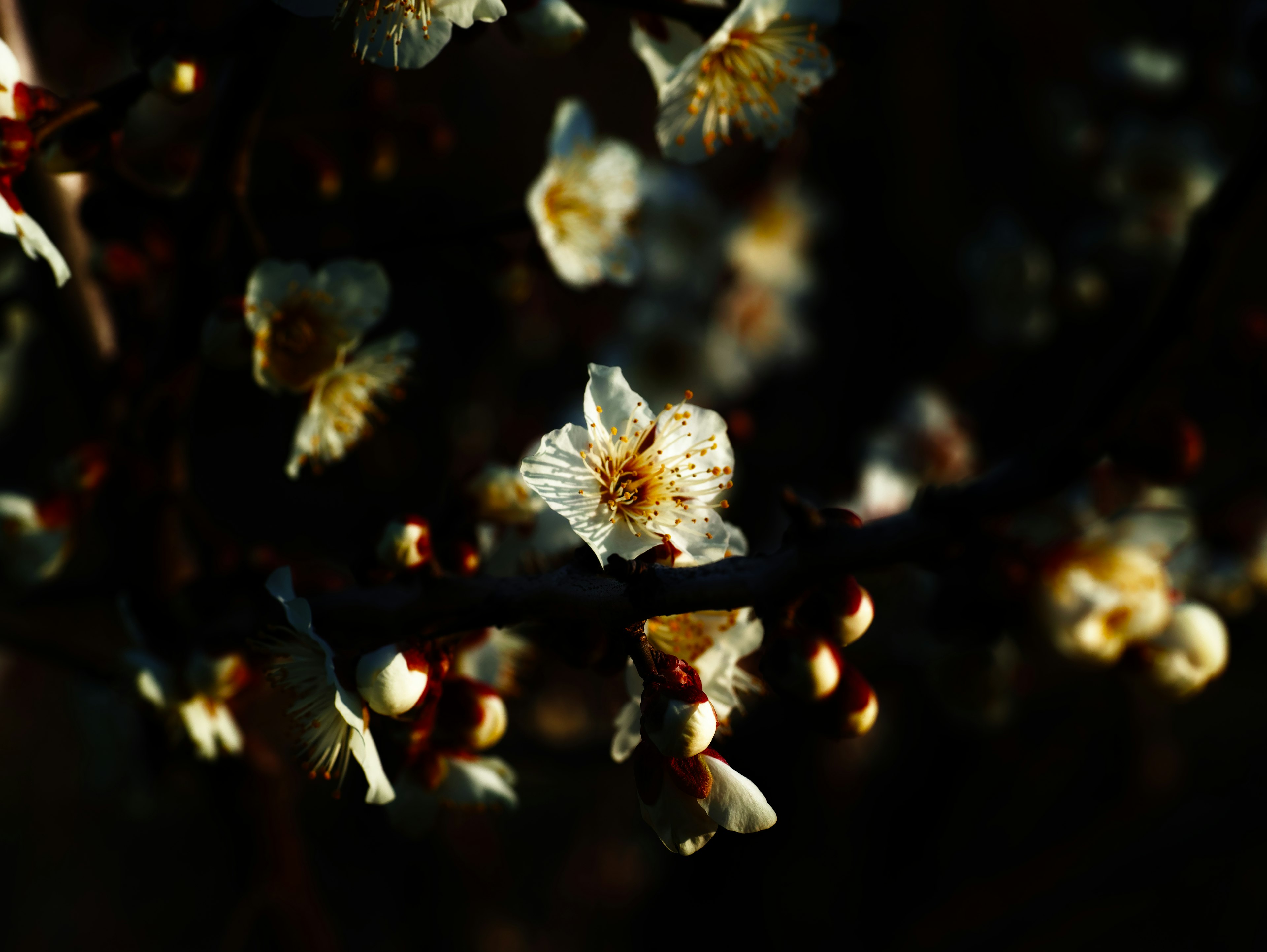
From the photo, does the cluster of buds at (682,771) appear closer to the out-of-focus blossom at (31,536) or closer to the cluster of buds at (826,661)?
the cluster of buds at (826,661)

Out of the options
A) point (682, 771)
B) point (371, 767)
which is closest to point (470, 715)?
point (371, 767)

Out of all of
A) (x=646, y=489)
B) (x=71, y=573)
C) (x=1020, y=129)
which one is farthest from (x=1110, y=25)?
(x=71, y=573)

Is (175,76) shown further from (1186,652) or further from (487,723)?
(1186,652)

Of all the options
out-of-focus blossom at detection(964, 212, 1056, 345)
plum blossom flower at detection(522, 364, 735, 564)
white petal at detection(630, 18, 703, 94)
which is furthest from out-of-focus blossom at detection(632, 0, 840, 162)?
out-of-focus blossom at detection(964, 212, 1056, 345)

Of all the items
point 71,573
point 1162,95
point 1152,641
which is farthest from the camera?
point 71,573

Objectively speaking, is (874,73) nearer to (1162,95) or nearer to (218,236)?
(1162,95)

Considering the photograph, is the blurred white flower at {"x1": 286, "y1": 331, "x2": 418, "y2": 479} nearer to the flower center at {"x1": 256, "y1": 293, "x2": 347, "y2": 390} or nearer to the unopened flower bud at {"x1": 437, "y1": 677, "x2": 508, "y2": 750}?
the flower center at {"x1": 256, "y1": 293, "x2": 347, "y2": 390}
